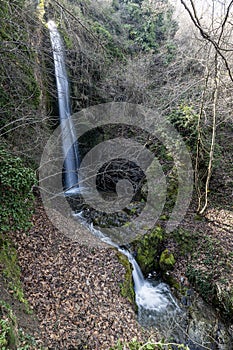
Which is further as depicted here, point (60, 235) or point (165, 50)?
point (165, 50)

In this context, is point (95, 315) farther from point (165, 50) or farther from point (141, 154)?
point (165, 50)

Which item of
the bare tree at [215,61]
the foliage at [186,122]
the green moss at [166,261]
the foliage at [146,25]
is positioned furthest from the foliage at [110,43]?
the green moss at [166,261]

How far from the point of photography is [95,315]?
13.9 ft

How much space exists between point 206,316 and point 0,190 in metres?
5.19

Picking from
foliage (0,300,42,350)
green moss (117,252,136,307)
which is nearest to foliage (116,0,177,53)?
green moss (117,252,136,307)

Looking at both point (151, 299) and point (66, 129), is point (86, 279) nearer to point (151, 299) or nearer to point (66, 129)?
point (151, 299)

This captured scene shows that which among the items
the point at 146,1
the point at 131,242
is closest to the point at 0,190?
the point at 131,242

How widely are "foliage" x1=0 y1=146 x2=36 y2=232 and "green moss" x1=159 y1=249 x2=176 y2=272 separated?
3.92 meters

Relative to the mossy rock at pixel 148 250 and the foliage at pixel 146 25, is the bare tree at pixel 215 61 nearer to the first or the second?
the mossy rock at pixel 148 250

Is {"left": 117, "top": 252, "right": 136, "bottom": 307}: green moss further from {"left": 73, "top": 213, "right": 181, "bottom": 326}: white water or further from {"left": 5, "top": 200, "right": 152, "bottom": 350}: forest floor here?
{"left": 73, "top": 213, "right": 181, "bottom": 326}: white water

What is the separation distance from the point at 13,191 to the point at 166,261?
4.50 m

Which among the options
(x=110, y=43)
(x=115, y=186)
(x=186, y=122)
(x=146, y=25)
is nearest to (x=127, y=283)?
(x=115, y=186)

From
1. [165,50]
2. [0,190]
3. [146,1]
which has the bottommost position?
[0,190]

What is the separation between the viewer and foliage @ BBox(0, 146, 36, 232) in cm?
395
